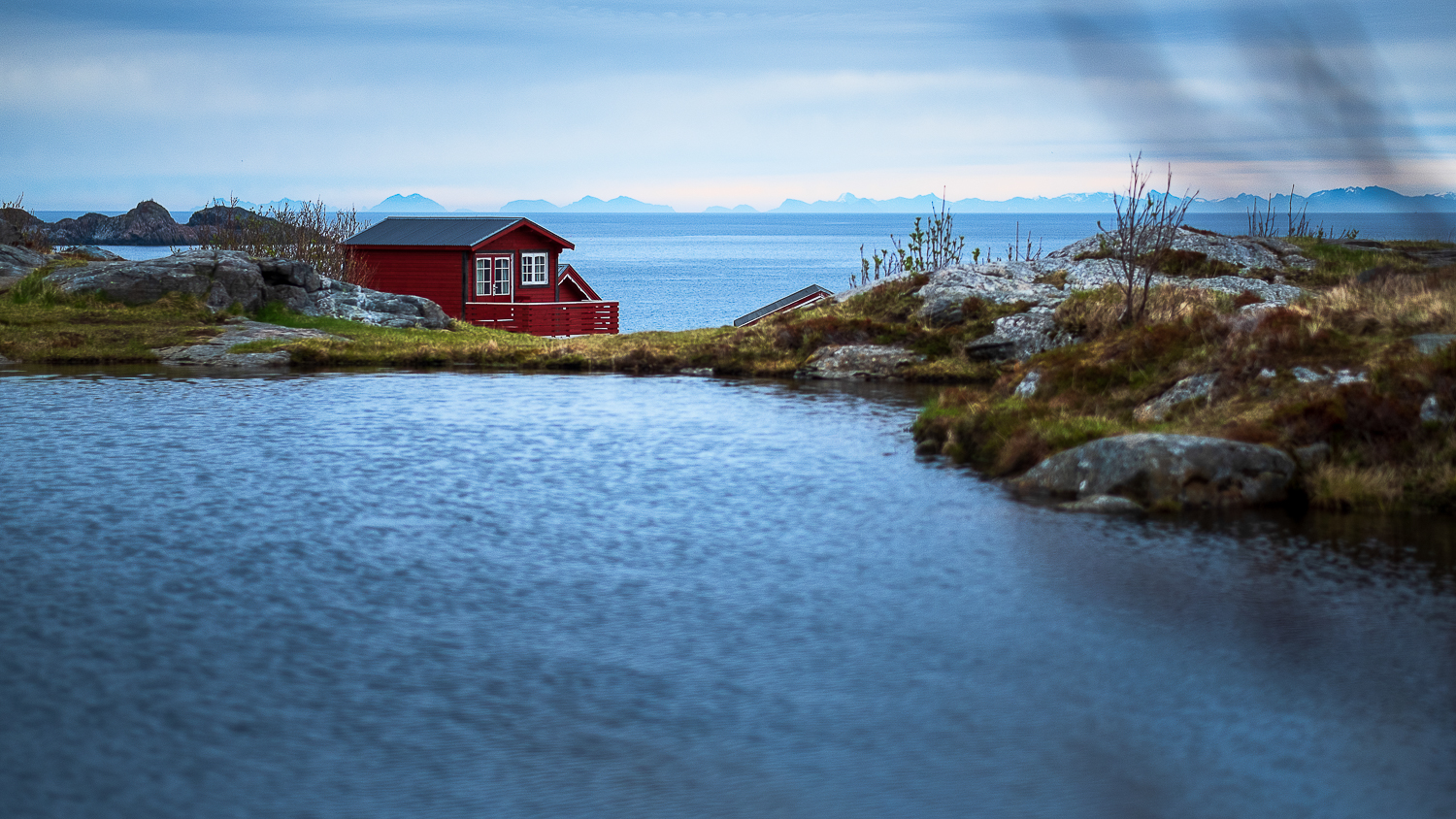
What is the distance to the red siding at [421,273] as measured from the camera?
5403 centimetres

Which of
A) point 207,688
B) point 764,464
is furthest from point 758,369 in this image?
point 207,688

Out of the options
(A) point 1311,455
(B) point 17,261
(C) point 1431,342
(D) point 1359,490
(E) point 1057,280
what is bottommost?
(D) point 1359,490

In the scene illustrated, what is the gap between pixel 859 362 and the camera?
35438mm

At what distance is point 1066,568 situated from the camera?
14047mm

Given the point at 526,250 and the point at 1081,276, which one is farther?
the point at 526,250

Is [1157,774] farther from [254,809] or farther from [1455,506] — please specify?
[1455,506]

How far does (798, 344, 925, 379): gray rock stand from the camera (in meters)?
34.9

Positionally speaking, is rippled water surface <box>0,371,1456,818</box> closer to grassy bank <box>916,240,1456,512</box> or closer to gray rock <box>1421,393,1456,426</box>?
grassy bank <box>916,240,1456,512</box>

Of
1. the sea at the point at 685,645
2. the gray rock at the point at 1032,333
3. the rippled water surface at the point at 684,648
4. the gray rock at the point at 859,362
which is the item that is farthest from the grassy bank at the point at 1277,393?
the gray rock at the point at 859,362

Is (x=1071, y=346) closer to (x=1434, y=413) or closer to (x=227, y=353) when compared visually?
(x=1434, y=413)

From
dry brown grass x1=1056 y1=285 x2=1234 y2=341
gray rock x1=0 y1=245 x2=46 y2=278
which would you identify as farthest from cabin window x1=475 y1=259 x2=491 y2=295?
dry brown grass x1=1056 y1=285 x2=1234 y2=341

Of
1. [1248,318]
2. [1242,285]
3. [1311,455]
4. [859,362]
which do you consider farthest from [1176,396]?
[1242,285]

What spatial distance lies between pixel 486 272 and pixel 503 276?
974 millimetres

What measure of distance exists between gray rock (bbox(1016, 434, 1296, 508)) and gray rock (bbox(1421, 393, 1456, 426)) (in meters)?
2.11
